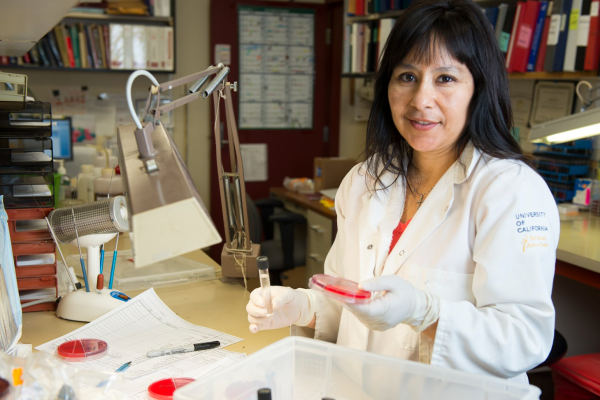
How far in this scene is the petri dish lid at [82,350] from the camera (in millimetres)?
1233

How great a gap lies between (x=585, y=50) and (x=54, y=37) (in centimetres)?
331

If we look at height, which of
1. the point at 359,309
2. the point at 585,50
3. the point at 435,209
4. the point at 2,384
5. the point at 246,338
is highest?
the point at 585,50

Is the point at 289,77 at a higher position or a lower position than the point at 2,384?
higher

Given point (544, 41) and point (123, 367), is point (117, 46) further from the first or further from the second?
point (123, 367)

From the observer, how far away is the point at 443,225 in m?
1.22

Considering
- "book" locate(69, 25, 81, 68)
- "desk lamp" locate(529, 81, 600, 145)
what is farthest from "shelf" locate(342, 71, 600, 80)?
"book" locate(69, 25, 81, 68)

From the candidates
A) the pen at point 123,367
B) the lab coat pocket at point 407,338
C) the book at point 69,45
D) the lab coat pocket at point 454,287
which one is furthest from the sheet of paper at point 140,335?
the book at point 69,45

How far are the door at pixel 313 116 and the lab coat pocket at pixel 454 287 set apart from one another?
11.5 feet

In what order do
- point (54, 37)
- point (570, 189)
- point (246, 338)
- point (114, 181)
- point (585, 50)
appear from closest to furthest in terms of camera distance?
point (246, 338) → point (114, 181) → point (585, 50) → point (570, 189) → point (54, 37)

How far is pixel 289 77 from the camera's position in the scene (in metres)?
4.71

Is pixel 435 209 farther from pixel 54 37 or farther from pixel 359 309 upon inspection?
pixel 54 37

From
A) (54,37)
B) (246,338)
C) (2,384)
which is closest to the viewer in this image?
(2,384)

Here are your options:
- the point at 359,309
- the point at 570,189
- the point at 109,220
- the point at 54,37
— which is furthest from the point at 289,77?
the point at 359,309

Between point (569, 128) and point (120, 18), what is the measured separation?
3184 millimetres
